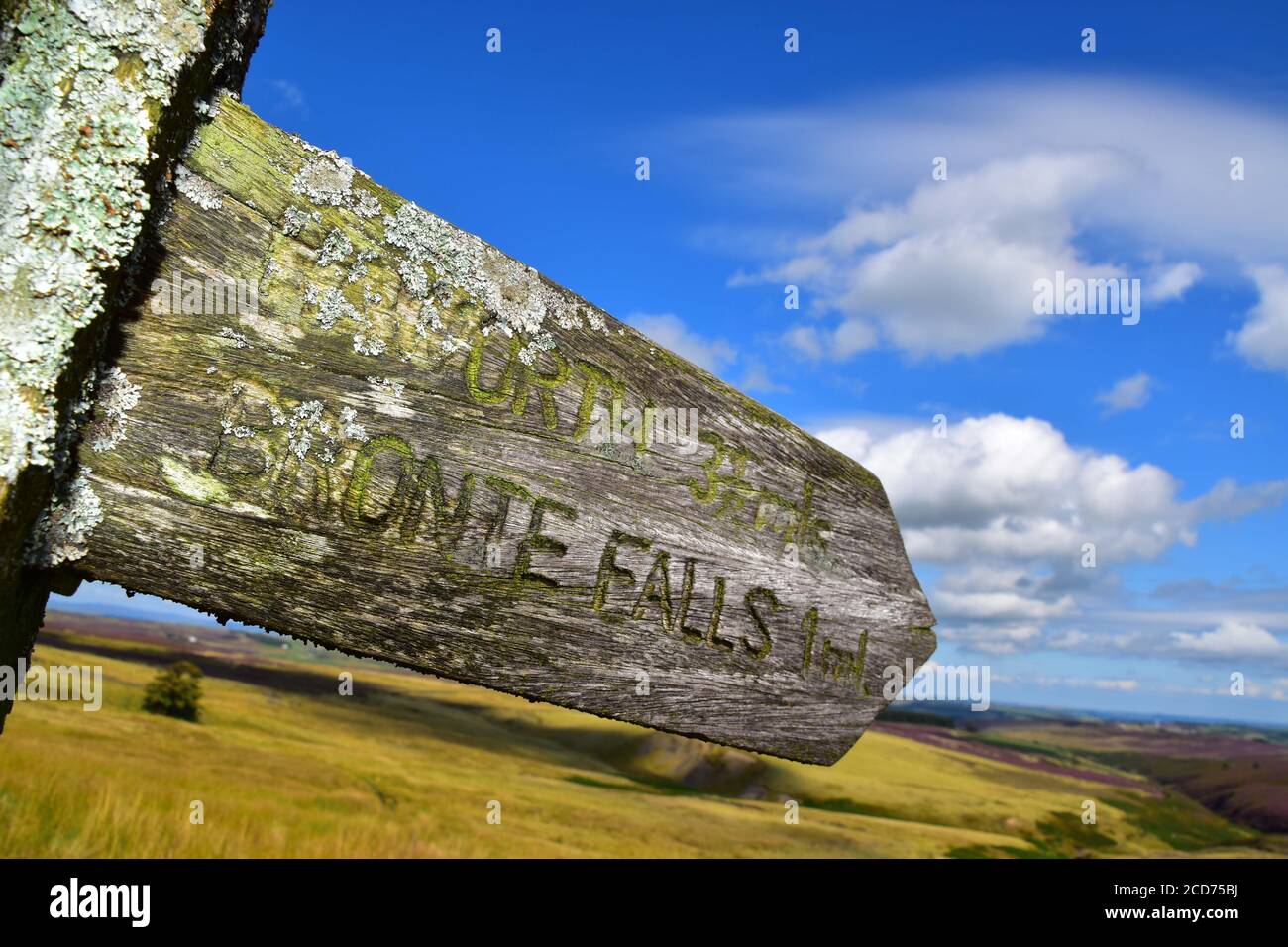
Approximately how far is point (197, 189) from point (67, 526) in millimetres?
835

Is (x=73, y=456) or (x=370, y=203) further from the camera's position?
(x=370, y=203)

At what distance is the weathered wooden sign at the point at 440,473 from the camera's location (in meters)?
1.87

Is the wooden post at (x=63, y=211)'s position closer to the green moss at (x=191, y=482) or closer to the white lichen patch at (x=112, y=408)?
the white lichen patch at (x=112, y=408)

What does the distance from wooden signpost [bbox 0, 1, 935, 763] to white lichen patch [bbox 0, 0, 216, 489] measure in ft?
0.41

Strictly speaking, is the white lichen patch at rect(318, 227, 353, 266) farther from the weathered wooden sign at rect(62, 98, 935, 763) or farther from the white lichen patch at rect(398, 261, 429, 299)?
the white lichen patch at rect(398, 261, 429, 299)

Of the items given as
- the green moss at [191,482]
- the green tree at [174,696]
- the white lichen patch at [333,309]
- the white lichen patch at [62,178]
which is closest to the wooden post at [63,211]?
the white lichen patch at [62,178]

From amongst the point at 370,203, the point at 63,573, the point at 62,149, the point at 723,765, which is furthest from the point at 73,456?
the point at 723,765

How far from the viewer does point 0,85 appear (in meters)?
1.69

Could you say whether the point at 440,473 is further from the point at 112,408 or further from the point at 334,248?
the point at 112,408

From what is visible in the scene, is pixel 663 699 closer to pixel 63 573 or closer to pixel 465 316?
pixel 465 316

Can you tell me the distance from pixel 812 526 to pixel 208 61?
81.7 inches

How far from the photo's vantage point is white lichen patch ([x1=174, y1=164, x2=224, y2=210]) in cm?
191

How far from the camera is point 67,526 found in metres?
1.76

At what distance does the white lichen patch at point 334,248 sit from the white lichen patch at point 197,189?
246 millimetres
